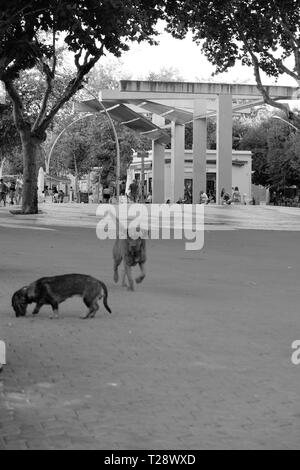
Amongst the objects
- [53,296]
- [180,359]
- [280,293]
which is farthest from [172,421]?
[280,293]

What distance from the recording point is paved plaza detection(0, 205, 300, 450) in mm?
4766

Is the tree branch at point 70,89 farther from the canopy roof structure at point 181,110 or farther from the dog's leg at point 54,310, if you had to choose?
the dog's leg at point 54,310

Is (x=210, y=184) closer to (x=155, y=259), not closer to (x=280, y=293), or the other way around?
(x=155, y=259)

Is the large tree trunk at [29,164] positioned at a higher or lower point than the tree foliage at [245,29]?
lower

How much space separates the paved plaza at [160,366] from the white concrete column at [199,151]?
3115 cm

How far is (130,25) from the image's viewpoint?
76.4ft

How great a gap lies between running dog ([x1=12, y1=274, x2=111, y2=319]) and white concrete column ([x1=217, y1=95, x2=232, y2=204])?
3370cm

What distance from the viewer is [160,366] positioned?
6559mm

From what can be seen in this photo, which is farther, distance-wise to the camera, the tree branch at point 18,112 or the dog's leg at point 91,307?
the tree branch at point 18,112

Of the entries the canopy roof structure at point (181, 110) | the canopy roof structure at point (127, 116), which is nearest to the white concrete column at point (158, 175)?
the canopy roof structure at point (181, 110)

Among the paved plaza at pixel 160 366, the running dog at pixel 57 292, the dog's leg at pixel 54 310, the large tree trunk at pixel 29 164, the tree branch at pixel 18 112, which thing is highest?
the tree branch at pixel 18 112

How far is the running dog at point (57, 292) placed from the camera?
8531 millimetres

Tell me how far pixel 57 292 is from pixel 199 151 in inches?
1493

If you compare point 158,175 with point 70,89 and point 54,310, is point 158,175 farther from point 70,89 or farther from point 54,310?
point 54,310
